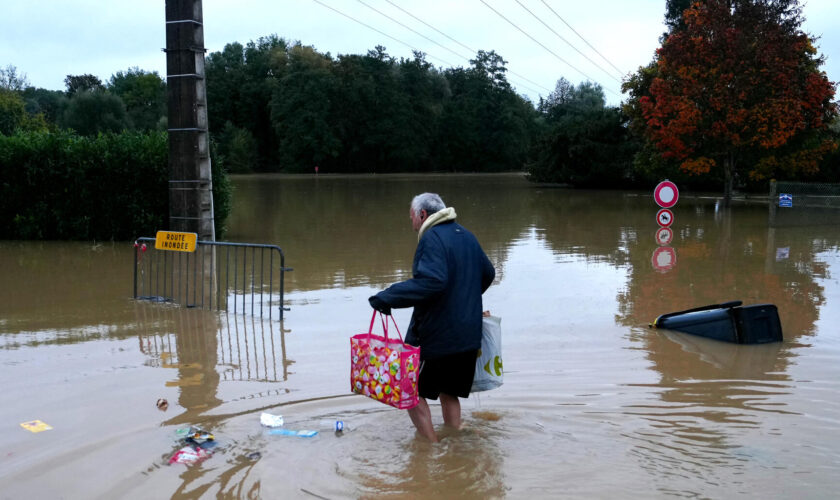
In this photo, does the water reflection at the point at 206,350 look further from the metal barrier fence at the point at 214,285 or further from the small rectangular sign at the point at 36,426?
the small rectangular sign at the point at 36,426

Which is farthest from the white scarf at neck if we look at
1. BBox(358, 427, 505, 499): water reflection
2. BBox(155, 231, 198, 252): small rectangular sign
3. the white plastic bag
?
BBox(155, 231, 198, 252): small rectangular sign

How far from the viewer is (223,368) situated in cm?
749

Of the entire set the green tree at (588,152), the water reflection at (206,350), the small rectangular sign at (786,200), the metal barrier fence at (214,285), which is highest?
the green tree at (588,152)

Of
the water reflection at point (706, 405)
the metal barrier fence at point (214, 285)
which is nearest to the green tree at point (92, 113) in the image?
the metal barrier fence at point (214, 285)

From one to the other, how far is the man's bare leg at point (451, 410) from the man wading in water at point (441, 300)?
0.58ft

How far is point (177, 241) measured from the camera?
10.6m

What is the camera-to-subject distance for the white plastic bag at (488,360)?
5.49 metres

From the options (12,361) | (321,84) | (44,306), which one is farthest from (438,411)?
(321,84)

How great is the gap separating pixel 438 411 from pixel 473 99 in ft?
322

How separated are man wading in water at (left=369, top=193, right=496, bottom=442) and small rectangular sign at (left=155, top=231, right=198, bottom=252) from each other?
5.91 metres

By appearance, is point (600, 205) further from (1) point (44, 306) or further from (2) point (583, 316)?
(1) point (44, 306)

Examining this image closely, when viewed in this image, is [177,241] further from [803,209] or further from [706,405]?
[803,209]

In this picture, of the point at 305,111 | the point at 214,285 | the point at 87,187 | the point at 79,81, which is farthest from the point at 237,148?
the point at 214,285

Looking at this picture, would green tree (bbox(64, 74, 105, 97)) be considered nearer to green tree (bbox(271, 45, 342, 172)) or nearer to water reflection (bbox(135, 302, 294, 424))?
green tree (bbox(271, 45, 342, 172))
